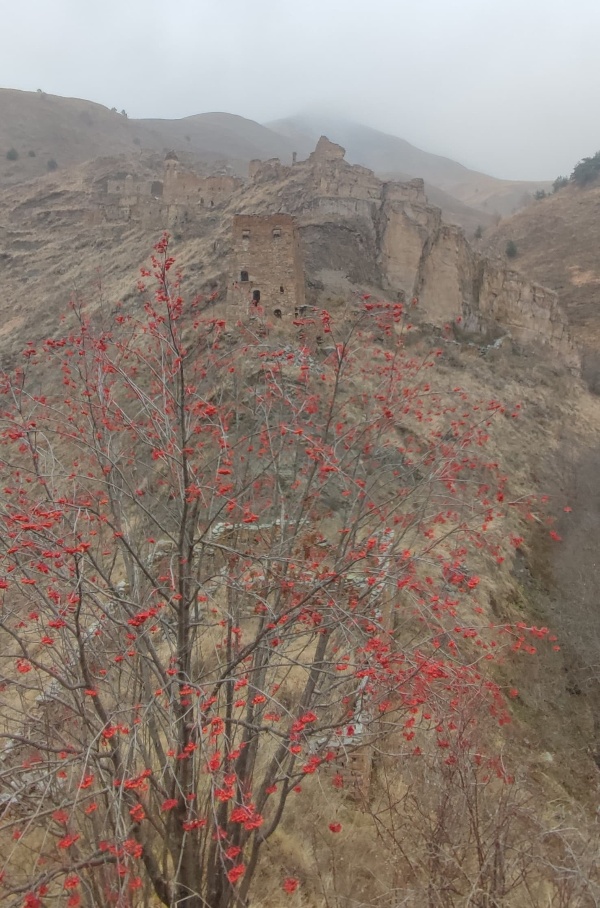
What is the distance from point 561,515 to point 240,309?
31.8 ft

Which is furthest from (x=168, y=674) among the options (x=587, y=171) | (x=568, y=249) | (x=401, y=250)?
(x=587, y=171)

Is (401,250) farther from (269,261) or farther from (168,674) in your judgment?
(168,674)

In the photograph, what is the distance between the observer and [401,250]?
24125mm

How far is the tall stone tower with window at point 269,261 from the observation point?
54.6ft

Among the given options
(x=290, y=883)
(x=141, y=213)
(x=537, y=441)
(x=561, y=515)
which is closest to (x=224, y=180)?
(x=141, y=213)

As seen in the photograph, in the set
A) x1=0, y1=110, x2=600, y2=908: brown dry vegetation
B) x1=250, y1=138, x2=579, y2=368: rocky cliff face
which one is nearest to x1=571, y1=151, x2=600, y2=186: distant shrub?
x1=0, y1=110, x2=600, y2=908: brown dry vegetation

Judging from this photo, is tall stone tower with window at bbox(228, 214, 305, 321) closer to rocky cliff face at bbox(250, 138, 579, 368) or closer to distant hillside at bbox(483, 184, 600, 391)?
rocky cliff face at bbox(250, 138, 579, 368)

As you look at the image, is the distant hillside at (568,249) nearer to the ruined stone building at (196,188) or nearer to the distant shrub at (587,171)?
the distant shrub at (587,171)

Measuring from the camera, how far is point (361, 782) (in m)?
6.44

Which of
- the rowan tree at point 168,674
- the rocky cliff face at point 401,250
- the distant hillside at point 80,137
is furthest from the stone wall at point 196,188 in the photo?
the distant hillside at point 80,137

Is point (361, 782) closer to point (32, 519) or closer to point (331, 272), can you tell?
point (32, 519)

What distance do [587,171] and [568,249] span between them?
15782 millimetres

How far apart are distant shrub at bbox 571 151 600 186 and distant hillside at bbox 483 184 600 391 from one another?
0.87 metres

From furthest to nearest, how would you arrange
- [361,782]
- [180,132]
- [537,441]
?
1. [180,132]
2. [537,441]
3. [361,782]
